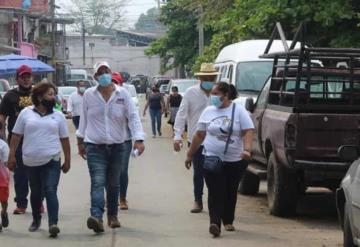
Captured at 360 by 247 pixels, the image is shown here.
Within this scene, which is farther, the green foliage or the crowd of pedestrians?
the green foliage

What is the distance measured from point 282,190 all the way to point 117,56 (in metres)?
91.4

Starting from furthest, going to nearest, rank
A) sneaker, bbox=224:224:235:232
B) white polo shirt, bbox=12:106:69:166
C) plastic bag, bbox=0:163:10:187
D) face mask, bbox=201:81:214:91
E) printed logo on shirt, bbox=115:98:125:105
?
face mask, bbox=201:81:214:91 → sneaker, bbox=224:224:235:232 → printed logo on shirt, bbox=115:98:125:105 → plastic bag, bbox=0:163:10:187 → white polo shirt, bbox=12:106:69:166

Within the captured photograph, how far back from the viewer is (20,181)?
10414 mm

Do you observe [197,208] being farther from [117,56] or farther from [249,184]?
[117,56]

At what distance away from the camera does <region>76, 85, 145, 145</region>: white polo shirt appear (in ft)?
30.1

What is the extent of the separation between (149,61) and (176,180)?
87.6 m

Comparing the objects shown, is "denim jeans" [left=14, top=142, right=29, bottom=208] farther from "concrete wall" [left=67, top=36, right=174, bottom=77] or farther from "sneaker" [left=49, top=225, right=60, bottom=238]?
"concrete wall" [left=67, top=36, right=174, bottom=77]

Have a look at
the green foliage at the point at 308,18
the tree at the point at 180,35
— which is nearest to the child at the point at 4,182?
the green foliage at the point at 308,18

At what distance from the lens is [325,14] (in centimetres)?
1867

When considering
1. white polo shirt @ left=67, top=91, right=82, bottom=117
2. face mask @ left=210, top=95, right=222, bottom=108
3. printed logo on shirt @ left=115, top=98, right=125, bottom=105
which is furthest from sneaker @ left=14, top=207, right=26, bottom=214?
white polo shirt @ left=67, top=91, right=82, bottom=117

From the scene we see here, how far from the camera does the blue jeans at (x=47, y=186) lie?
353 inches

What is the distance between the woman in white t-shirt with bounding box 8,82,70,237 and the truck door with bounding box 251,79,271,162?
3262 millimetres

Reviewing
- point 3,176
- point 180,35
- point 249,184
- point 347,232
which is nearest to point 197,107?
point 249,184

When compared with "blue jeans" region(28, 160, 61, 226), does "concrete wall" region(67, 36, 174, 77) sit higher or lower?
lower
